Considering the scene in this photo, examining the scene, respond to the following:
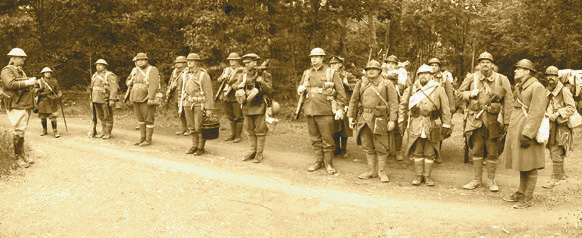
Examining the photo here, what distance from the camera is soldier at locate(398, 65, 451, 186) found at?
327 inches

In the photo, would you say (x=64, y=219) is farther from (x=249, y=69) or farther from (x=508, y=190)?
(x=508, y=190)

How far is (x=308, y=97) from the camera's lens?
31.0ft

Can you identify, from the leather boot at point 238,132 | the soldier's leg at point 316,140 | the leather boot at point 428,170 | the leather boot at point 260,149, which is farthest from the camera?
the leather boot at point 238,132

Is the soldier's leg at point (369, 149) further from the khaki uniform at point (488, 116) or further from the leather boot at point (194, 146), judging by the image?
the leather boot at point (194, 146)

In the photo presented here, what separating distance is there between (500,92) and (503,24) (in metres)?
14.3

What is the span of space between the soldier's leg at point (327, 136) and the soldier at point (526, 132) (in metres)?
3.16

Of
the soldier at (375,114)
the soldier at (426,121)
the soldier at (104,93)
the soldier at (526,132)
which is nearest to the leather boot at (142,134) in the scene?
the soldier at (104,93)

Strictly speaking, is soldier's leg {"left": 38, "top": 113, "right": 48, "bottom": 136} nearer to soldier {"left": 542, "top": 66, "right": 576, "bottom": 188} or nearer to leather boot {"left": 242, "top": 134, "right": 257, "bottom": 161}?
leather boot {"left": 242, "top": 134, "right": 257, "bottom": 161}

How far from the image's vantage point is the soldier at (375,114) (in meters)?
8.71

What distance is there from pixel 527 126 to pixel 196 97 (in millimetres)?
6665

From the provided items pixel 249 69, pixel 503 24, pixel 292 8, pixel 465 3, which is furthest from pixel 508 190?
pixel 465 3

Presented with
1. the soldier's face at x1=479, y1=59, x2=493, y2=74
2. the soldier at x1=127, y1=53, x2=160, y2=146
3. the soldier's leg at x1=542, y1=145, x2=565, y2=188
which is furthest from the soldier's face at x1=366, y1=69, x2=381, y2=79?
the soldier at x1=127, y1=53, x2=160, y2=146

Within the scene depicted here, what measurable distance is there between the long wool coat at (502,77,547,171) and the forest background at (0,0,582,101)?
30.9 ft

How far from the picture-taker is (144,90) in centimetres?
1174
